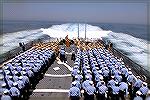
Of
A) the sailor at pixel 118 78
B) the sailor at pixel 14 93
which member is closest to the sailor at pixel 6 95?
the sailor at pixel 14 93

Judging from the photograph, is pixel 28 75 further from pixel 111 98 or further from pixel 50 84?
pixel 111 98

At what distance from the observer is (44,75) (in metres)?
22.3

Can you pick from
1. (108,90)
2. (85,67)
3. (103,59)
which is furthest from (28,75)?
(103,59)

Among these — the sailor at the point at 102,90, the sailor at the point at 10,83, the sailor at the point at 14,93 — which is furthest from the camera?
the sailor at the point at 102,90

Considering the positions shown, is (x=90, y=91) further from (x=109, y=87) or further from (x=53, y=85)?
(x=53, y=85)

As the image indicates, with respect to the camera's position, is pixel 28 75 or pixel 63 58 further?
pixel 63 58

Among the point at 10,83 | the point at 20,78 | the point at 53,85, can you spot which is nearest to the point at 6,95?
the point at 10,83

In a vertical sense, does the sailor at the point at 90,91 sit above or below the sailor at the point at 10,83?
below

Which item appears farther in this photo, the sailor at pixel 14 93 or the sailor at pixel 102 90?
the sailor at pixel 102 90

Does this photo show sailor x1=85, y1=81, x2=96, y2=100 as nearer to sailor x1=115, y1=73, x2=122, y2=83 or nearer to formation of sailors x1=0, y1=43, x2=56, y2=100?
sailor x1=115, y1=73, x2=122, y2=83

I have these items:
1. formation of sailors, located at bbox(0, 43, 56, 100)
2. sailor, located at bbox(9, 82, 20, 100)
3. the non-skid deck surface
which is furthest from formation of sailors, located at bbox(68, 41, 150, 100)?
formation of sailors, located at bbox(0, 43, 56, 100)

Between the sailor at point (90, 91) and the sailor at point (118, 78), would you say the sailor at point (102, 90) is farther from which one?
the sailor at point (118, 78)

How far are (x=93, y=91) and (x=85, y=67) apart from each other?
15.1 ft

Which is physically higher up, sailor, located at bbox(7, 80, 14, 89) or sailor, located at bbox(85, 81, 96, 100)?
sailor, located at bbox(7, 80, 14, 89)
